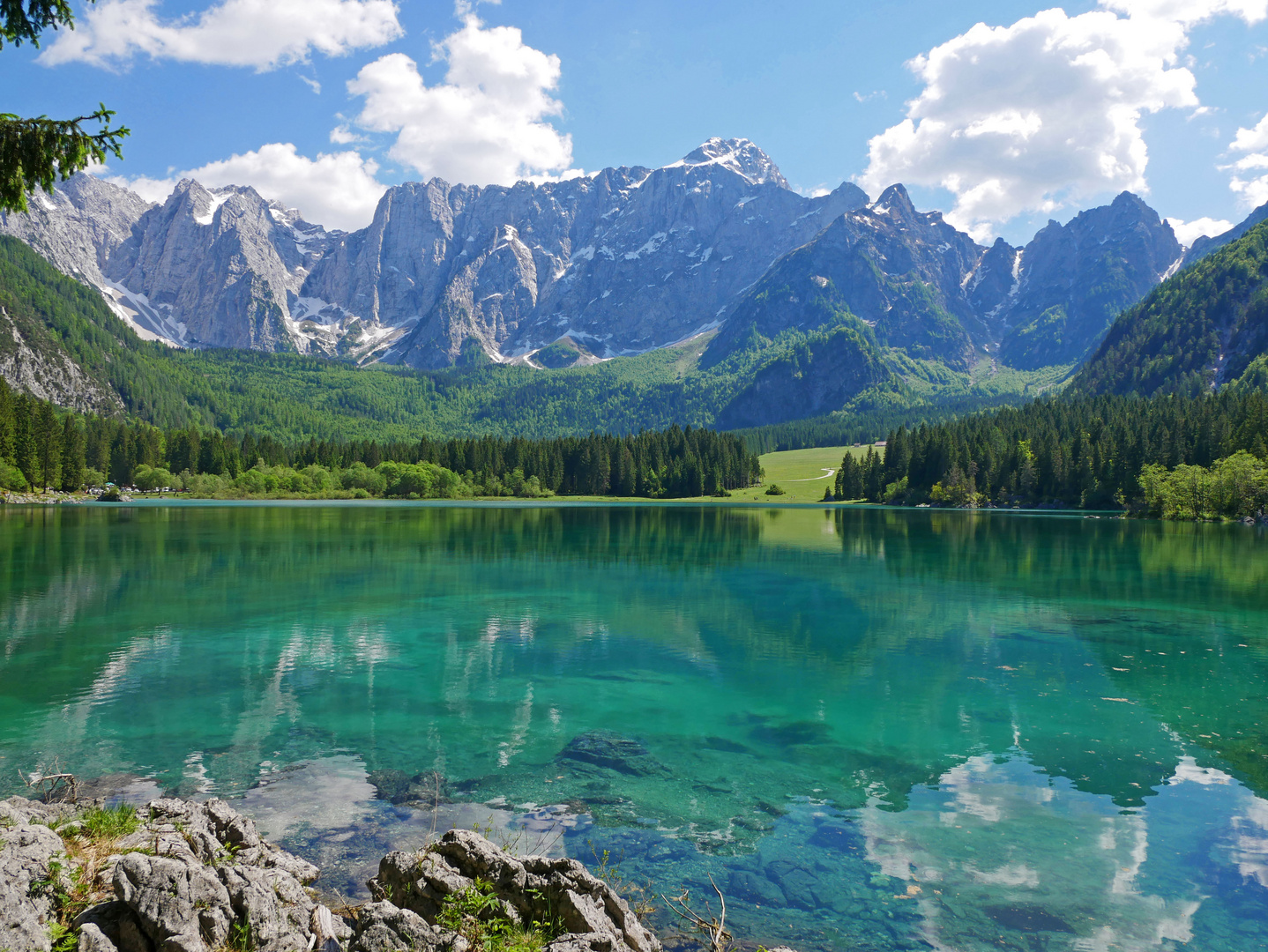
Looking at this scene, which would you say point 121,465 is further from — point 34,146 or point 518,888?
point 518,888

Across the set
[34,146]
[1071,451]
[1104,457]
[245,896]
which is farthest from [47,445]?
[1071,451]

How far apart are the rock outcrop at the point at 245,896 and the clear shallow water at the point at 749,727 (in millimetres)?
2126

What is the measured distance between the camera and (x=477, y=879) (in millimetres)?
9336

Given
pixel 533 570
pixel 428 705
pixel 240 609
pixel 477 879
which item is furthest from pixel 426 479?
pixel 477 879

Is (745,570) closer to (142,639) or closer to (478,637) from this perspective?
(478,637)

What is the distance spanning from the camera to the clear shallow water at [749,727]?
11.6 metres

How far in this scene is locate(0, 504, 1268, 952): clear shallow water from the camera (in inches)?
456

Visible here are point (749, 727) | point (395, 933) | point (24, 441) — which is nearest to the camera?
point (395, 933)

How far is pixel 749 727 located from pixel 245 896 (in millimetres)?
13477

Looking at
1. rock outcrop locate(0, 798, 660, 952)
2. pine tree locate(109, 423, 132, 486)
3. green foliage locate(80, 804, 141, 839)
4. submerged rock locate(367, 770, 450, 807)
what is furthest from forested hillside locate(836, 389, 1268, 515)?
pine tree locate(109, 423, 132, 486)

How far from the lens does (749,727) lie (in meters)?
19.5

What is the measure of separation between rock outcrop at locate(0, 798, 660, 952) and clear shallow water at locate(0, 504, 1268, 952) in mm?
2126

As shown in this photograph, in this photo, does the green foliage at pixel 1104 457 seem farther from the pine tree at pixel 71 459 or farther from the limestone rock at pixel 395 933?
the pine tree at pixel 71 459

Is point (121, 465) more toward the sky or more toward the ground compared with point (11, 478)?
more toward the sky
